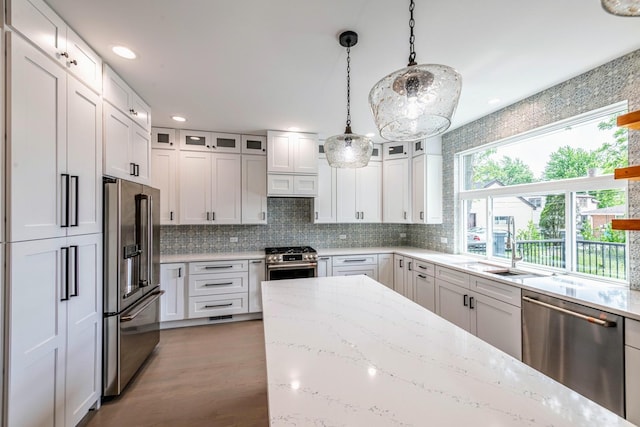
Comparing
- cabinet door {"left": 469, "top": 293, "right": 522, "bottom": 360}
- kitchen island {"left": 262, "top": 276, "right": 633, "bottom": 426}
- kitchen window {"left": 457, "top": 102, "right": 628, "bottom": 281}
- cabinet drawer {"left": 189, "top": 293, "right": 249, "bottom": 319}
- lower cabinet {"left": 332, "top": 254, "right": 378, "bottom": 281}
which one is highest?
kitchen window {"left": 457, "top": 102, "right": 628, "bottom": 281}

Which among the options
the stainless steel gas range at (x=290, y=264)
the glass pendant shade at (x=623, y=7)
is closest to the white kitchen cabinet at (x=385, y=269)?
the stainless steel gas range at (x=290, y=264)

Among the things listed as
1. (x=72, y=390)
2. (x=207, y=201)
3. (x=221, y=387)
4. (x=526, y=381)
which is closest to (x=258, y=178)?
(x=207, y=201)

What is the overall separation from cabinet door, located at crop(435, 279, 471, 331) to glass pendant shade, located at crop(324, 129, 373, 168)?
1.86 m

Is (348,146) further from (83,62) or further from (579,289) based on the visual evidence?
(579,289)

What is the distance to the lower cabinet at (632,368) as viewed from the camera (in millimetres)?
1502

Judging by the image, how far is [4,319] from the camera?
1.24 metres

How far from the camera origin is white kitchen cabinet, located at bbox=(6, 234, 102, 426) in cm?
129

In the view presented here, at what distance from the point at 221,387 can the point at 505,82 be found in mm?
3604

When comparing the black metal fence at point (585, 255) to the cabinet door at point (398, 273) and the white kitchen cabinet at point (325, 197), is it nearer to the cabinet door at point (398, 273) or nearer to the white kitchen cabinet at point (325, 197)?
the cabinet door at point (398, 273)

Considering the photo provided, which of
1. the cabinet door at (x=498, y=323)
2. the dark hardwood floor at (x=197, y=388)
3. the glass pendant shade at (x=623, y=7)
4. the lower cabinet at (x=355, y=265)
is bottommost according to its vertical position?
the dark hardwood floor at (x=197, y=388)

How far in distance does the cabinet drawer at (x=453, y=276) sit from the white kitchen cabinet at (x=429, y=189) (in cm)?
93

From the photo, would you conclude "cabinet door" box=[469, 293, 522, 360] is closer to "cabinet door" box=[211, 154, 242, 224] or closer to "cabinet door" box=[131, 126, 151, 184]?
"cabinet door" box=[211, 154, 242, 224]

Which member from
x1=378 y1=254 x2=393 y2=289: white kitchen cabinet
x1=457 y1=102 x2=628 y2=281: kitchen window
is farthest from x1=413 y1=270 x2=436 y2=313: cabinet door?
x1=457 y1=102 x2=628 y2=281: kitchen window

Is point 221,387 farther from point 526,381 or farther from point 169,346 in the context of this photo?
point 526,381
